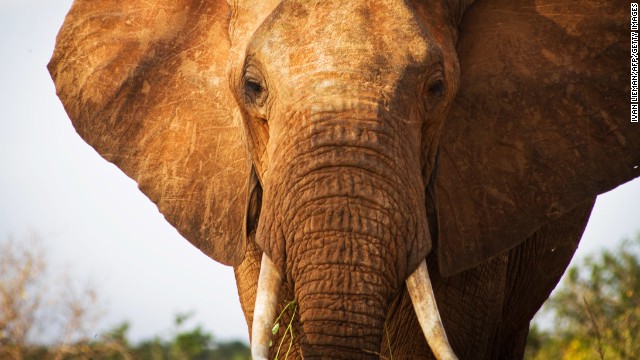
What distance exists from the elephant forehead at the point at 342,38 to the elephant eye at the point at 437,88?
173 mm

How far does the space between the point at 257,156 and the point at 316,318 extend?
3.20 feet

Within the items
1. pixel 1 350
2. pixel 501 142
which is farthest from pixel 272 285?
pixel 1 350

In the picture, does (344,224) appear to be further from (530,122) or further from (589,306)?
(589,306)

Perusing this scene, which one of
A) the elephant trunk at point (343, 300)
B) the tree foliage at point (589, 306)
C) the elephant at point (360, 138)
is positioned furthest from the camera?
the tree foliage at point (589, 306)

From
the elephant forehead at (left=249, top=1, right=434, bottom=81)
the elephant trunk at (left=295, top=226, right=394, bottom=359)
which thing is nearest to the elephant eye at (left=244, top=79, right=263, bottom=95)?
the elephant forehead at (left=249, top=1, right=434, bottom=81)

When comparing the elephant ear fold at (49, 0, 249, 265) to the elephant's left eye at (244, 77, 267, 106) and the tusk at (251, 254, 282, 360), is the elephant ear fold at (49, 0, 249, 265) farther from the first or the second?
the tusk at (251, 254, 282, 360)

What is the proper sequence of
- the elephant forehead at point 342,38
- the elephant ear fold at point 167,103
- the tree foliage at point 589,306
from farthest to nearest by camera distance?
the tree foliage at point 589,306
the elephant ear fold at point 167,103
the elephant forehead at point 342,38

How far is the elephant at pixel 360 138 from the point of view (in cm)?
495

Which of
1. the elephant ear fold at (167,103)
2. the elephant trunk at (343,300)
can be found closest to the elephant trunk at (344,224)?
the elephant trunk at (343,300)

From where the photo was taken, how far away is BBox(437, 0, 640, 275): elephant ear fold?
5.92m

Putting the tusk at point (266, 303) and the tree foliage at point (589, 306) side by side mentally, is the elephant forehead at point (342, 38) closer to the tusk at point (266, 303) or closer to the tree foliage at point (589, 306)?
the tusk at point (266, 303)

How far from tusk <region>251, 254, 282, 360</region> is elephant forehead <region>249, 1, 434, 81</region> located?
2.42 feet

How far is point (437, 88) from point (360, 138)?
0.60 meters

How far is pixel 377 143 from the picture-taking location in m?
4.99
